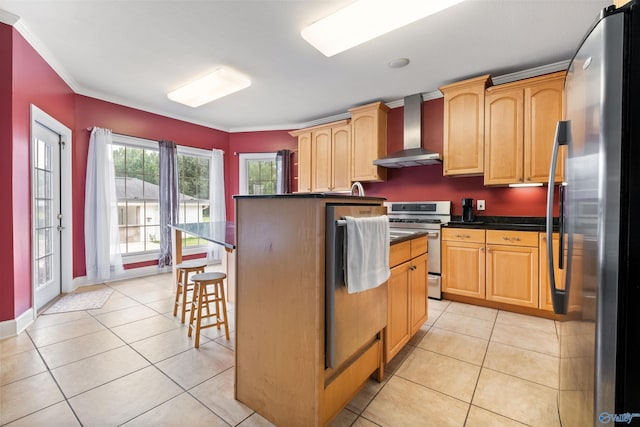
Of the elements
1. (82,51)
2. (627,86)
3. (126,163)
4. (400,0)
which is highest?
(82,51)

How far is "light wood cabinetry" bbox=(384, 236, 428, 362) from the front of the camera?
1899mm

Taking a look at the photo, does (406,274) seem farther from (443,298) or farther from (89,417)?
(89,417)

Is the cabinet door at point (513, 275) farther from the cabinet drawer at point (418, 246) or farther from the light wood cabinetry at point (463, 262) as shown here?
the cabinet drawer at point (418, 246)

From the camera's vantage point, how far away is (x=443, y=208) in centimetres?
380

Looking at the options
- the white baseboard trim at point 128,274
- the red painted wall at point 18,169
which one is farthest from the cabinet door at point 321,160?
the red painted wall at point 18,169

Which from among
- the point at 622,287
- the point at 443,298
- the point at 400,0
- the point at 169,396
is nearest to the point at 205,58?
the point at 400,0

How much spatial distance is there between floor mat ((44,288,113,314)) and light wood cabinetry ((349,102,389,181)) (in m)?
3.70

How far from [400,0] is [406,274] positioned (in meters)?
1.96

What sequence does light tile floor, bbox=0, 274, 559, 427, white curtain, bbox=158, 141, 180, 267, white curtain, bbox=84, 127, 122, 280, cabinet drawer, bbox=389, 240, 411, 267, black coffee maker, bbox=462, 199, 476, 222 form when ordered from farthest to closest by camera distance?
white curtain, bbox=158, 141, 180, 267 → white curtain, bbox=84, 127, 122, 280 → black coffee maker, bbox=462, 199, 476, 222 → cabinet drawer, bbox=389, 240, 411, 267 → light tile floor, bbox=0, 274, 559, 427

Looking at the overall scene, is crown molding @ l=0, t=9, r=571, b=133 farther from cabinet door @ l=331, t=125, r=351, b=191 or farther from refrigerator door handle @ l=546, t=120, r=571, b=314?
refrigerator door handle @ l=546, t=120, r=571, b=314

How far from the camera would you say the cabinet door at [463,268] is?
3174 mm

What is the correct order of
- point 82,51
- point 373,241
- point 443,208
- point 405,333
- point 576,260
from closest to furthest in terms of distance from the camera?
point 576,260
point 373,241
point 405,333
point 82,51
point 443,208

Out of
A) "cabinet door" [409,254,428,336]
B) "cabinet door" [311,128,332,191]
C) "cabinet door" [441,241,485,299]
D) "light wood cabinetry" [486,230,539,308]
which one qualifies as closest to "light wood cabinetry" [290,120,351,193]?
"cabinet door" [311,128,332,191]

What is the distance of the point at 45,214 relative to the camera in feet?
10.8
